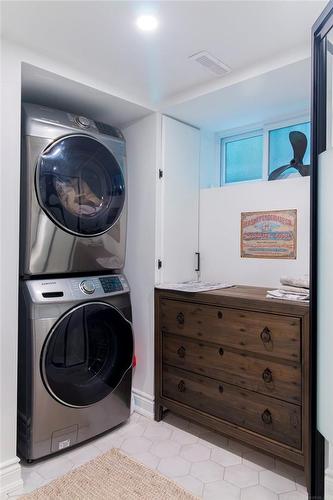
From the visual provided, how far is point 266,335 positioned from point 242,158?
5.14 feet

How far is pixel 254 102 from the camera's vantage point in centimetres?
231

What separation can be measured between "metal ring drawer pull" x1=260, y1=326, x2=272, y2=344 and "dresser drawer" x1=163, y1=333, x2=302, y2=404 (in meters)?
0.12

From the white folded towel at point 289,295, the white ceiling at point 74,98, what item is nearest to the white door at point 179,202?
the white ceiling at point 74,98

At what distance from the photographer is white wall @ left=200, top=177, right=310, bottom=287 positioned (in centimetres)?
222

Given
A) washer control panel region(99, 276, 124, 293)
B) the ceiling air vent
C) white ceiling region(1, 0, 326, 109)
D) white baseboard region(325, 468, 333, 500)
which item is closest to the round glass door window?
washer control panel region(99, 276, 124, 293)

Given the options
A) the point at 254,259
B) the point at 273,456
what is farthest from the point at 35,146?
the point at 273,456

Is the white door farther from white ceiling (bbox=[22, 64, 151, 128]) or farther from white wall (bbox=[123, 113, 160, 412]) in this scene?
white ceiling (bbox=[22, 64, 151, 128])

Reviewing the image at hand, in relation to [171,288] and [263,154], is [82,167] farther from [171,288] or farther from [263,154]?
[263,154]

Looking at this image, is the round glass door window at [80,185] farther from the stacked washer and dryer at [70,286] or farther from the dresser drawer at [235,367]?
the dresser drawer at [235,367]

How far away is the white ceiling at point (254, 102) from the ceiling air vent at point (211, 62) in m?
0.11

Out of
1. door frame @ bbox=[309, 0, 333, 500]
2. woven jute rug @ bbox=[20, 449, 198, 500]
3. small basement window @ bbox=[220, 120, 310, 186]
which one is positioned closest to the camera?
door frame @ bbox=[309, 0, 333, 500]

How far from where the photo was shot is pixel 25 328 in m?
1.90

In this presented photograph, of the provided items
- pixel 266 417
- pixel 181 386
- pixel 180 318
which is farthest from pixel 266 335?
pixel 181 386

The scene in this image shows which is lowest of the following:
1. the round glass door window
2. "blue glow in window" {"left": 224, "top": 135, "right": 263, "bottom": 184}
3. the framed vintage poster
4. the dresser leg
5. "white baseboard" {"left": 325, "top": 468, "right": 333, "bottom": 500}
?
the dresser leg
